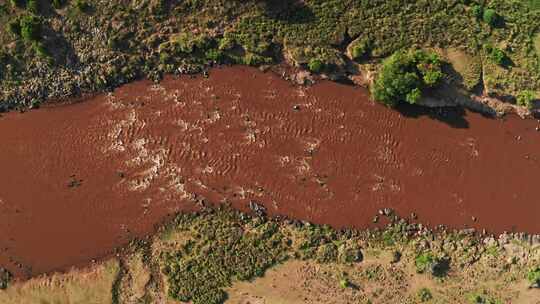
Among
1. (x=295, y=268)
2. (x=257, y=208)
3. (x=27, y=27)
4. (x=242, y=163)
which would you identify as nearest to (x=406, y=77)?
(x=242, y=163)

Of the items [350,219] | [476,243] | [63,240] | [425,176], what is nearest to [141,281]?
[63,240]

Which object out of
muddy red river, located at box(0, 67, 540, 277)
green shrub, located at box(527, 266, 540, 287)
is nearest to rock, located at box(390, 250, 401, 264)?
muddy red river, located at box(0, 67, 540, 277)

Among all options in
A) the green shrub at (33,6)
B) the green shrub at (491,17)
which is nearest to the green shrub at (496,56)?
the green shrub at (491,17)

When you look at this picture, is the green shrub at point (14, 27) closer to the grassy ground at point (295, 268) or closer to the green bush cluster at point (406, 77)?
the grassy ground at point (295, 268)

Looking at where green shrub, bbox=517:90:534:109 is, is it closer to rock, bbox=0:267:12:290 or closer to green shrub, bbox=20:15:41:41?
green shrub, bbox=20:15:41:41

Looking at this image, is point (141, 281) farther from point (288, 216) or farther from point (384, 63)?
point (384, 63)
